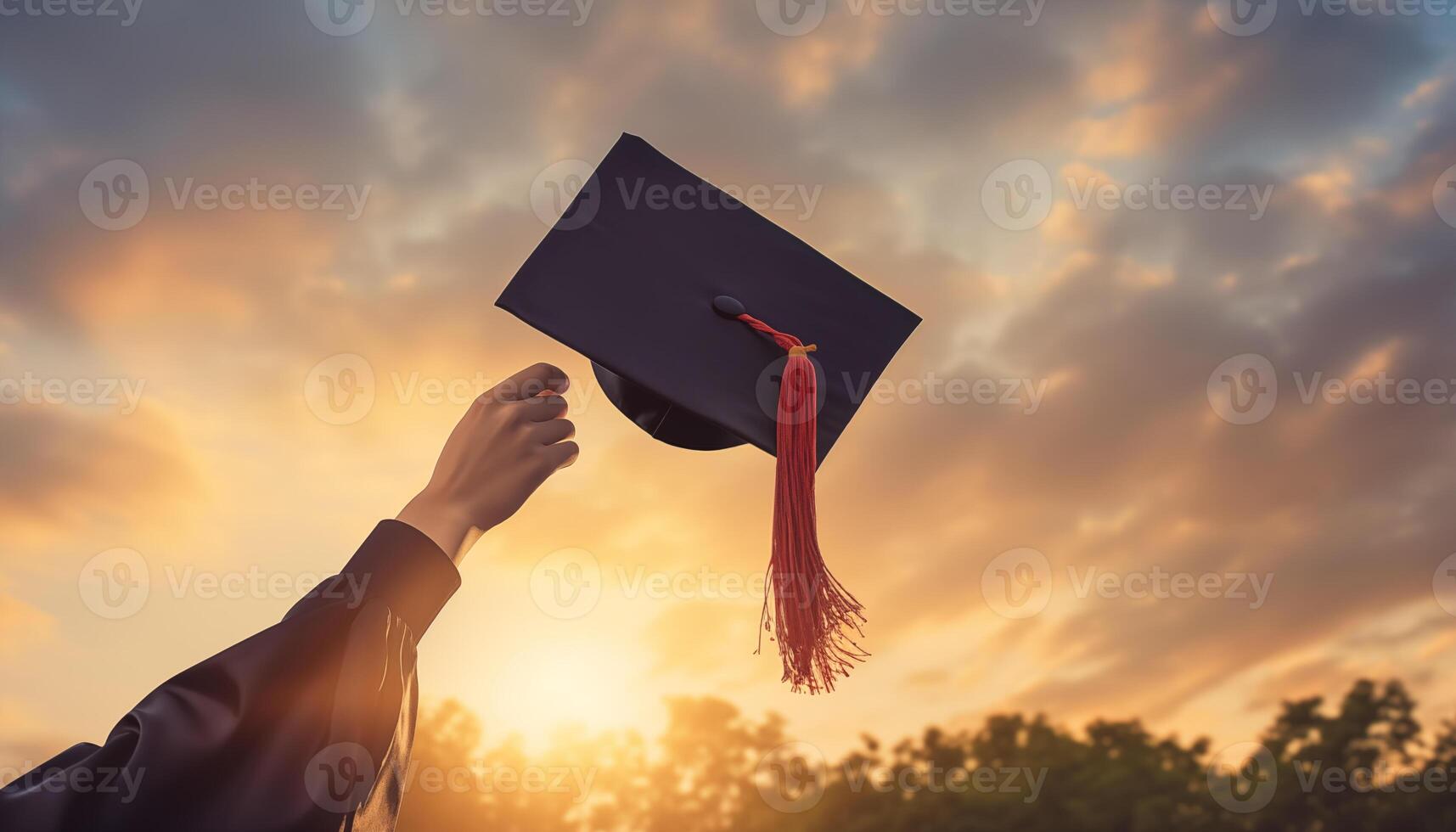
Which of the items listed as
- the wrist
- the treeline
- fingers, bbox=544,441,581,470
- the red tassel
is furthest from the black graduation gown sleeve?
the treeline

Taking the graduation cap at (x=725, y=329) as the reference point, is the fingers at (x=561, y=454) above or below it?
below

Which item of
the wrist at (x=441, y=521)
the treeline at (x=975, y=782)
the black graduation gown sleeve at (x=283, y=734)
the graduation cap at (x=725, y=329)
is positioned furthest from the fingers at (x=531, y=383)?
the treeline at (x=975, y=782)

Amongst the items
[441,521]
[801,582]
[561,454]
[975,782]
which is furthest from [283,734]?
[975,782]

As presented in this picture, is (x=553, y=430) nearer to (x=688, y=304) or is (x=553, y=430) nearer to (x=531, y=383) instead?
(x=531, y=383)

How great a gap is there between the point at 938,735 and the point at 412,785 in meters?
16.6

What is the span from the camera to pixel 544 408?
1.85 meters

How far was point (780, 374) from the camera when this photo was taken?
2.86 m

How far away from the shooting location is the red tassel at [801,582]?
2441mm

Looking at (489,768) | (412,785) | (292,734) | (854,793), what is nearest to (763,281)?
(292,734)

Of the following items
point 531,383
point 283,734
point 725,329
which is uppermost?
point 725,329

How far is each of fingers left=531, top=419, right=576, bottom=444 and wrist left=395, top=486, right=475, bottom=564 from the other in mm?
190

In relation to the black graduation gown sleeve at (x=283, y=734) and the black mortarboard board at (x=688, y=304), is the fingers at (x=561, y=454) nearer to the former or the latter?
the black graduation gown sleeve at (x=283, y=734)

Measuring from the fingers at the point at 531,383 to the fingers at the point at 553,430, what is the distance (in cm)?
7

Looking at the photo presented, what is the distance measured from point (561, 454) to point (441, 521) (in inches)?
10.0
